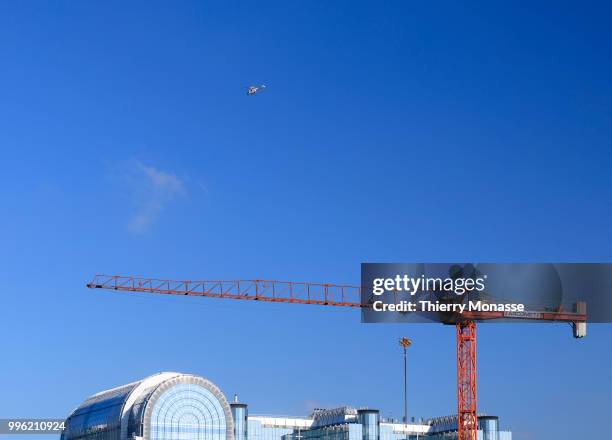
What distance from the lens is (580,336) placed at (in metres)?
199

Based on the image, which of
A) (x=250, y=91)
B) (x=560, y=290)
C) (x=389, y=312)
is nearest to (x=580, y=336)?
(x=560, y=290)

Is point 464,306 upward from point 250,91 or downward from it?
downward

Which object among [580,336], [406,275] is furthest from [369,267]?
[580,336]

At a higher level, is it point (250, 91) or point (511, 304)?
point (250, 91)

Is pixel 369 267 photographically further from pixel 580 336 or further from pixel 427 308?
pixel 580 336

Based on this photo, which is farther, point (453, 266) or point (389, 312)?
point (389, 312)

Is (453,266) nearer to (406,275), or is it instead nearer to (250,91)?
(406,275)

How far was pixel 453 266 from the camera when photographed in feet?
615

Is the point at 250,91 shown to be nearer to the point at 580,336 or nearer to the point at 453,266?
the point at 453,266

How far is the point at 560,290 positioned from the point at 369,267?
113 feet

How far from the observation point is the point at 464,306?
19750 centimetres

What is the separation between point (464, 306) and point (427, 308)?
7.27 metres

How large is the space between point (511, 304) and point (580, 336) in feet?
46.2

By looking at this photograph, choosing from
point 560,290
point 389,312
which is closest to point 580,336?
point 560,290
